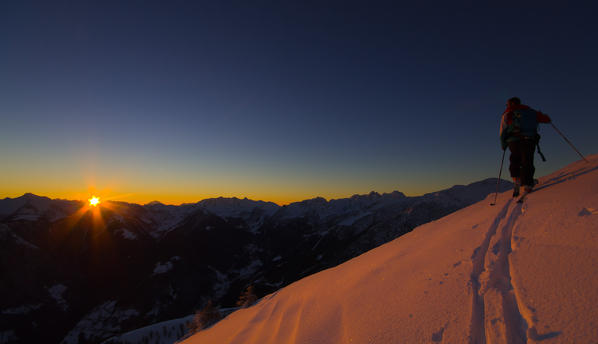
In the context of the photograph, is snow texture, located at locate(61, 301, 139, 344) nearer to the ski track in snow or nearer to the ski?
the ski track in snow

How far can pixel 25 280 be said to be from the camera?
159 meters

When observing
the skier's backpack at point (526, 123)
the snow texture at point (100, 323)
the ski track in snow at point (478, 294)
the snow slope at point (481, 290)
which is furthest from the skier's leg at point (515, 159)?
the snow texture at point (100, 323)

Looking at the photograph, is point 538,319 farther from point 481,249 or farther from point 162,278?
point 162,278

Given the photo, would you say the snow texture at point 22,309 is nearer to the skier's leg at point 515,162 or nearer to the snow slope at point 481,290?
the snow slope at point 481,290

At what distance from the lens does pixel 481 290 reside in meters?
2.63

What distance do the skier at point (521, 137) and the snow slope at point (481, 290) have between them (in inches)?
67.8

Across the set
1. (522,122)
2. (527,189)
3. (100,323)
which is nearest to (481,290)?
(527,189)

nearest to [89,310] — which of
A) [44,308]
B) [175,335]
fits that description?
[44,308]

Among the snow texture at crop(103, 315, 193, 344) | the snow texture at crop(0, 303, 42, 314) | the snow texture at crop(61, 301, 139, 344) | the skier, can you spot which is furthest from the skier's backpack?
Answer: the snow texture at crop(0, 303, 42, 314)

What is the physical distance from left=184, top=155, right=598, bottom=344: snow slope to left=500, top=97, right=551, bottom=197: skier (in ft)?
5.65

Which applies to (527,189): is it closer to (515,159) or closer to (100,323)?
(515,159)

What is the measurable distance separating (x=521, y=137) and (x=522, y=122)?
41 centimetres

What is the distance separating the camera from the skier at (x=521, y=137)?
625 cm

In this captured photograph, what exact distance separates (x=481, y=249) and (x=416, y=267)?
0.93 meters
